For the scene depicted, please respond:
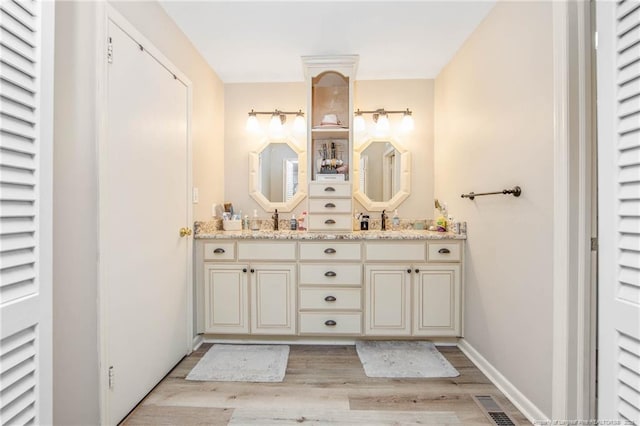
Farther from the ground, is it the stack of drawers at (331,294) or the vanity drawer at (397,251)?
the vanity drawer at (397,251)

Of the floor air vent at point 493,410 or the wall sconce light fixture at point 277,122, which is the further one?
the wall sconce light fixture at point 277,122

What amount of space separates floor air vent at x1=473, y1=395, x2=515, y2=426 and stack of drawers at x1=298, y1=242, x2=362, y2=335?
957mm

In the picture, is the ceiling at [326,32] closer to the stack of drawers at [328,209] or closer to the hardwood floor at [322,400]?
the stack of drawers at [328,209]

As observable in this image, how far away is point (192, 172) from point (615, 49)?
238 centimetres

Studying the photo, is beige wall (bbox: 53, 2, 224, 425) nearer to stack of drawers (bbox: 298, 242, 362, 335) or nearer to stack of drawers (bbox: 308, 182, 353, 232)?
stack of drawers (bbox: 298, 242, 362, 335)

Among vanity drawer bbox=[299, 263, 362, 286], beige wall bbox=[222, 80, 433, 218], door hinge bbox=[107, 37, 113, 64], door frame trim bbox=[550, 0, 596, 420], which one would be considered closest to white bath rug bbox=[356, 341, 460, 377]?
vanity drawer bbox=[299, 263, 362, 286]

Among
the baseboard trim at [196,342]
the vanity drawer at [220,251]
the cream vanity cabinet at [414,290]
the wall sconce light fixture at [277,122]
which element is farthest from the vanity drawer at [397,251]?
the baseboard trim at [196,342]

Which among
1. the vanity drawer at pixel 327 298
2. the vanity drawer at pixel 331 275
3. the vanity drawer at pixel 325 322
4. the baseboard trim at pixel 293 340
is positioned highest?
the vanity drawer at pixel 331 275

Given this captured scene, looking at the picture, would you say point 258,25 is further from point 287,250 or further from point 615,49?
point 615,49

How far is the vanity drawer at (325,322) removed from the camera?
2484 millimetres

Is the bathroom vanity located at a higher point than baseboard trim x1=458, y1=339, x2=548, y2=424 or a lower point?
higher

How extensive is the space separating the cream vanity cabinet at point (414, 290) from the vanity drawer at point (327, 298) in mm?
130

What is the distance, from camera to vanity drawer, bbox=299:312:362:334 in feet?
8.15

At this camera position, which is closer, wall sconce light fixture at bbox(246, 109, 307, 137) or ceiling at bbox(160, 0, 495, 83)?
ceiling at bbox(160, 0, 495, 83)
